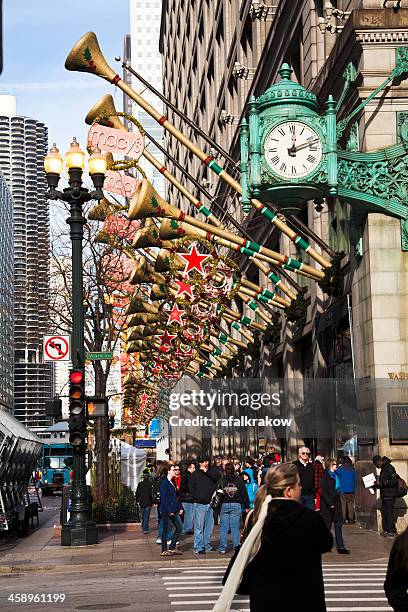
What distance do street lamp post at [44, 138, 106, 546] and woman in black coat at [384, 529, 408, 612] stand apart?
17.6 meters

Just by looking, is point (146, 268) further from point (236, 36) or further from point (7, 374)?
point (7, 374)

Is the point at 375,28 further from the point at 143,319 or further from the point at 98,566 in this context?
the point at 143,319

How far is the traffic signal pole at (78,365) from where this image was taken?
22.6 meters

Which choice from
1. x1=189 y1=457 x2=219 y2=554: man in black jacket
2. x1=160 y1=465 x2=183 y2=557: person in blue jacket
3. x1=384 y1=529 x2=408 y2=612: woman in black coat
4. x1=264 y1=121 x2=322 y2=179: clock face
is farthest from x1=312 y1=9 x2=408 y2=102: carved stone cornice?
x1=384 y1=529 x2=408 y2=612: woman in black coat

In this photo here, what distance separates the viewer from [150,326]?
141 feet

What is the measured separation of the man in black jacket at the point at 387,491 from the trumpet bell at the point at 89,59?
38.2 ft

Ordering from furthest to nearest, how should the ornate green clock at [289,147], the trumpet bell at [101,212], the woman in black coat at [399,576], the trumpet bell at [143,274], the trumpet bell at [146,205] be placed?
the trumpet bell at [143,274]
the trumpet bell at [101,212]
the trumpet bell at [146,205]
the ornate green clock at [289,147]
the woman in black coat at [399,576]

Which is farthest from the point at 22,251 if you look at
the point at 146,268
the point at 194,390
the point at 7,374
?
the point at 194,390

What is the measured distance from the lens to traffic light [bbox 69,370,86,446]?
2286 cm

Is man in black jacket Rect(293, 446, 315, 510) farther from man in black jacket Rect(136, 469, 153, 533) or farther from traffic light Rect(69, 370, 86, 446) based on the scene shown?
man in black jacket Rect(136, 469, 153, 533)

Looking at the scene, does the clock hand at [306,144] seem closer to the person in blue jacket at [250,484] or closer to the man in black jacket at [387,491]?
the man in black jacket at [387,491]

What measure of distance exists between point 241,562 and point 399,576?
83cm

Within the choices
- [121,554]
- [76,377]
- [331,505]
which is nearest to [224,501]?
[331,505]

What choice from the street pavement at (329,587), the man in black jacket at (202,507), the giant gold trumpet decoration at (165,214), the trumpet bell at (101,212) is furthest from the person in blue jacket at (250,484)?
the trumpet bell at (101,212)
